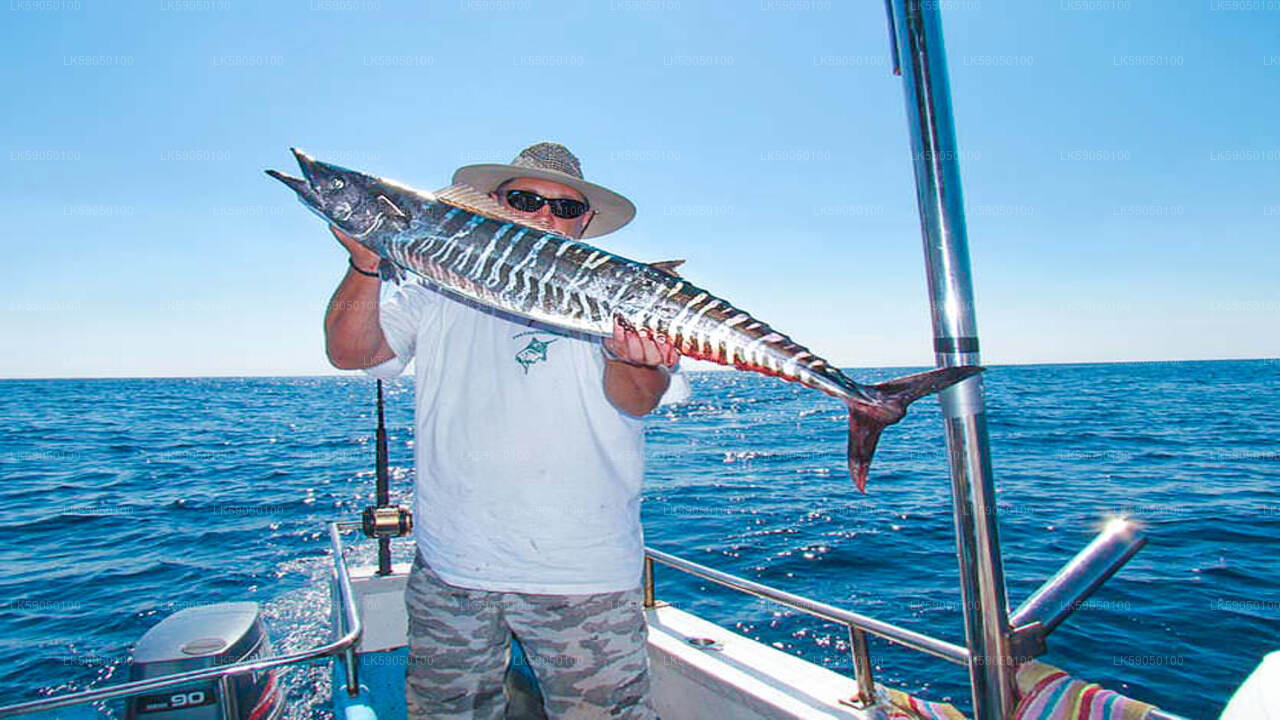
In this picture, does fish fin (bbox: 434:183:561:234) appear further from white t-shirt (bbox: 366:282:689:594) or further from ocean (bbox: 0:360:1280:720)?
ocean (bbox: 0:360:1280:720)

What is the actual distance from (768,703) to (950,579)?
25.7 ft

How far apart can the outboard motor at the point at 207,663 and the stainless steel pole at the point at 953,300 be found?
15.1ft

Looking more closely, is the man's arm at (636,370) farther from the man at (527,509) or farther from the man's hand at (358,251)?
the man's hand at (358,251)

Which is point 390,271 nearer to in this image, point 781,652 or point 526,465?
point 526,465

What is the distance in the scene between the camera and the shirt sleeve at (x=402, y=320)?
10.8 ft

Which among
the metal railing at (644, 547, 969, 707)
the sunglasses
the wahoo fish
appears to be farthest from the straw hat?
the metal railing at (644, 547, 969, 707)

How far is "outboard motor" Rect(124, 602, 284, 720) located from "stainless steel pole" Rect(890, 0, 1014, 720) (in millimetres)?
4605

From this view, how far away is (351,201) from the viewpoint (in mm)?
3066

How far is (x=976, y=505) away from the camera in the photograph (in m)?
1.94

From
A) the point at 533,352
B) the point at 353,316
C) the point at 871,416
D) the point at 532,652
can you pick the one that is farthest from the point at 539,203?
the point at 532,652

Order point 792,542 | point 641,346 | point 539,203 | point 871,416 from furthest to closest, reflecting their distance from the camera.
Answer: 1. point 792,542
2. point 539,203
3. point 641,346
4. point 871,416

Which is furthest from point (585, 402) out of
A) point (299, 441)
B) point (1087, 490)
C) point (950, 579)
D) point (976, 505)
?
point (299, 441)

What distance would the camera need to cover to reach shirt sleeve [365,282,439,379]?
330cm

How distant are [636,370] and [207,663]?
4245 millimetres
